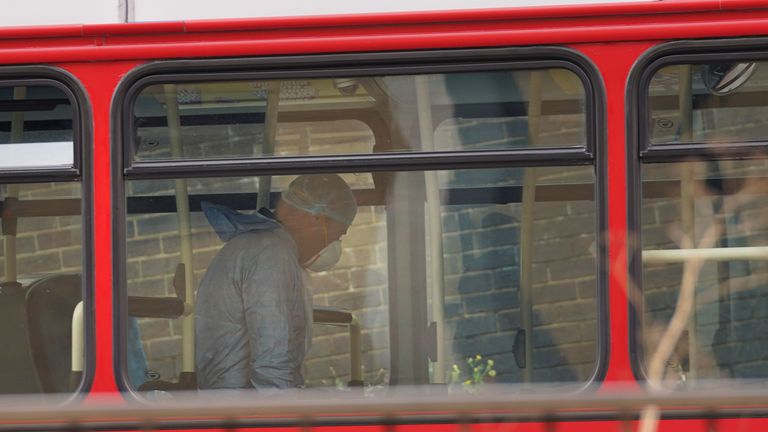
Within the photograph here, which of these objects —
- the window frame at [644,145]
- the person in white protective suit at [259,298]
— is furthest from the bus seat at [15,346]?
the window frame at [644,145]

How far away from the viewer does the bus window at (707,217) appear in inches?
138

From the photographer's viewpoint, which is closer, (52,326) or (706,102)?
(706,102)

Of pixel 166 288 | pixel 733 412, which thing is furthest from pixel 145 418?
pixel 733 412

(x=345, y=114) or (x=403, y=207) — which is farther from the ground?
(x=345, y=114)

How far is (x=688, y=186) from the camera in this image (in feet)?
11.7

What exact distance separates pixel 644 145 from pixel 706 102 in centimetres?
25

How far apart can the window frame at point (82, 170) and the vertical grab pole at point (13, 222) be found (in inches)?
2.5

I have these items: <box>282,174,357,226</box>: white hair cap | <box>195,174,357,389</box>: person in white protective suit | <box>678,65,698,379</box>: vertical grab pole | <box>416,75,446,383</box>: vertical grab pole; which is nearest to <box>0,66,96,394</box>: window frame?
<box>195,174,357,389</box>: person in white protective suit

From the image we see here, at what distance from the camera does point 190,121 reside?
11.8ft

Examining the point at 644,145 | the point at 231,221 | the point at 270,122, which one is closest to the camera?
the point at 644,145

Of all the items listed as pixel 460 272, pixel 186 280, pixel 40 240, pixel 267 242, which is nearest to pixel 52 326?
pixel 40 240

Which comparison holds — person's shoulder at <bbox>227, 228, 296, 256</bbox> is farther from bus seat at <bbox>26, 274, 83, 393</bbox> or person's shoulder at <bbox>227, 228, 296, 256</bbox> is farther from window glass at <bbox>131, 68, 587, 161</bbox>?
bus seat at <bbox>26, 274, 83, 393</bbox>

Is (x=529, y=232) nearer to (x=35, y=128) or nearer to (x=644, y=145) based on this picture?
(x=644, y=145)

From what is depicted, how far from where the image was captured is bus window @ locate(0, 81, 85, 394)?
361cm
